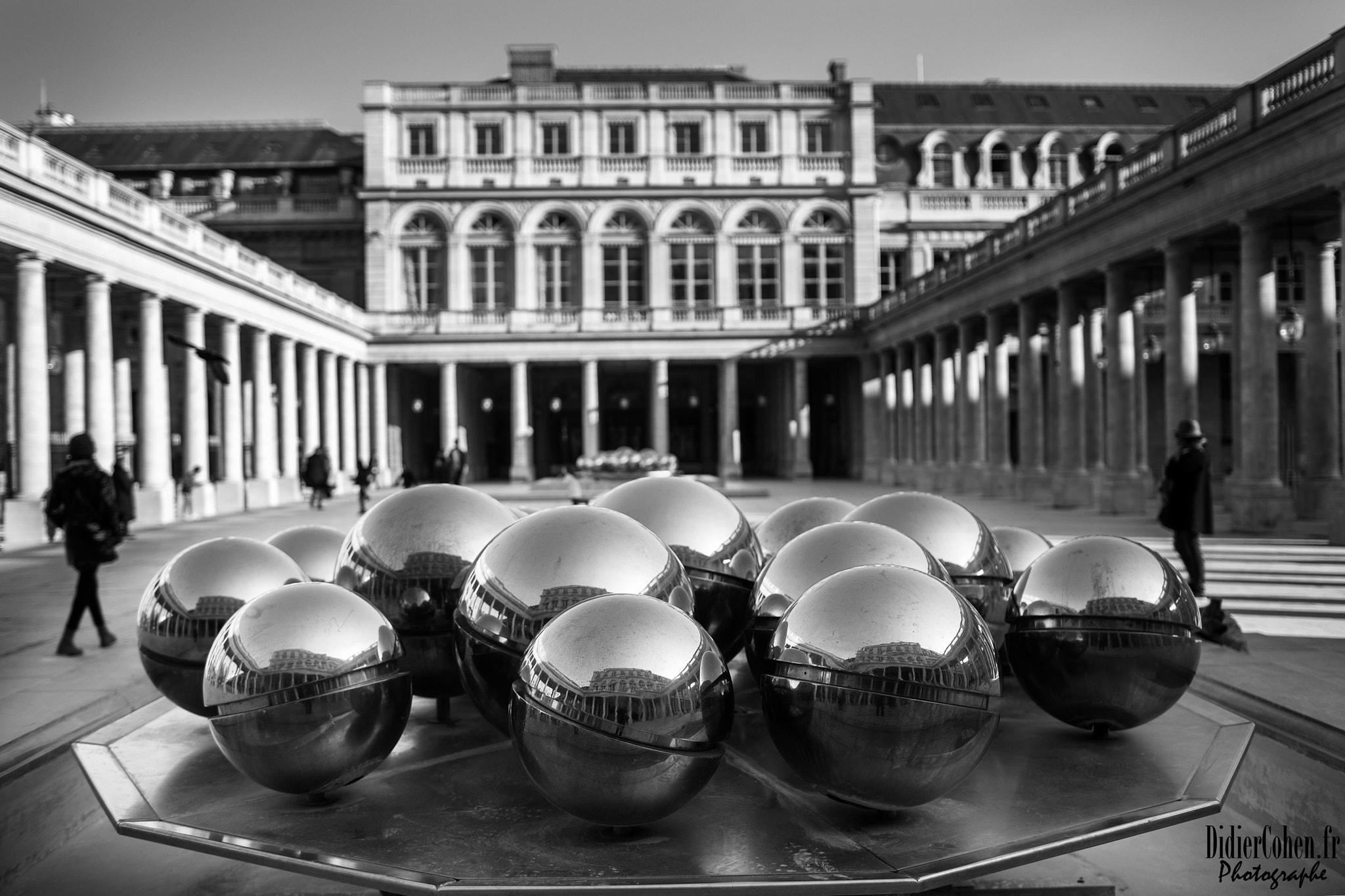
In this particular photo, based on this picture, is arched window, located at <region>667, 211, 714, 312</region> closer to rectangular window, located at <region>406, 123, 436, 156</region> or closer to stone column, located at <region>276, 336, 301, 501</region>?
rectangular window, located at <region>406, 123, 436, 156</region>

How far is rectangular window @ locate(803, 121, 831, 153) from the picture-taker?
53688 mm

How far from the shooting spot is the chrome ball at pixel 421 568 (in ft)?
19.5

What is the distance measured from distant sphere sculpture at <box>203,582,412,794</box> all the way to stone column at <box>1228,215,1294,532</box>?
781 inches

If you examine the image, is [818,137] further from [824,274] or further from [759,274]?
[759,274]

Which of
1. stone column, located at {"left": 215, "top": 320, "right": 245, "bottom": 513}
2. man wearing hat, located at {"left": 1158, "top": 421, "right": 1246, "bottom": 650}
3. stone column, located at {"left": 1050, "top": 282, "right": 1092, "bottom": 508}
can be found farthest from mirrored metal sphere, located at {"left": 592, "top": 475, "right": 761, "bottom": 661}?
stone column, located at {"left": 215, "top": 320, "right": 245, "bottom": 513}

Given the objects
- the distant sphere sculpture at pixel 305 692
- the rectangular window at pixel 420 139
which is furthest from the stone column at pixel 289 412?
the distant sphere sculpture at pixel 305 692

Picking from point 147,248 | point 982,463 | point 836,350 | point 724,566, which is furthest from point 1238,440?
point 836,350

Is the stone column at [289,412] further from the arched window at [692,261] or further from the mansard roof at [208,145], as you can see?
the mansard roof at [208,145]

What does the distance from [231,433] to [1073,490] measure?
89.5 feet

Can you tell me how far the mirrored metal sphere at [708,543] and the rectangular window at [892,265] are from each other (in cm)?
5089

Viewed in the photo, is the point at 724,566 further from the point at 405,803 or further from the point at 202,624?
the point at 202,624

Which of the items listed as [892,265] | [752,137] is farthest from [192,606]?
[892,265]

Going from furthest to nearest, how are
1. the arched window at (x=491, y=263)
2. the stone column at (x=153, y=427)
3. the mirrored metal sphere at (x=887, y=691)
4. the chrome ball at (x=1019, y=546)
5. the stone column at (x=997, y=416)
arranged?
1. the arched window at (x=491, y=263)
2. the stone column at (x=997, y=416)
3. the stone column at (x=153, y=427)
4. the chrome ball at (x=1019, y=546)
5. the mirrored metal sphere at (x=887, y=691)

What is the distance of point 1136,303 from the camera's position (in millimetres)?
29156
